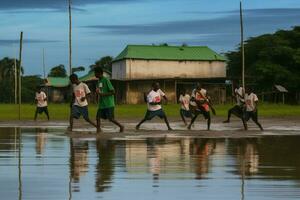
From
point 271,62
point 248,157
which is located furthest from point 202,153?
point 271,62

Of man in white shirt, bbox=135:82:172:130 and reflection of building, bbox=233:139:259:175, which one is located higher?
man in white shirt, bbox=135:82:172:130

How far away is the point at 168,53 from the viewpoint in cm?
9219

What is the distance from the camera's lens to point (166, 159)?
13.6m

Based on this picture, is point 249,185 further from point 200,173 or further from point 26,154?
point 26,154

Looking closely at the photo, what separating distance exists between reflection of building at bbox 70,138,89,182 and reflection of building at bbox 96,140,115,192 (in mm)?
244

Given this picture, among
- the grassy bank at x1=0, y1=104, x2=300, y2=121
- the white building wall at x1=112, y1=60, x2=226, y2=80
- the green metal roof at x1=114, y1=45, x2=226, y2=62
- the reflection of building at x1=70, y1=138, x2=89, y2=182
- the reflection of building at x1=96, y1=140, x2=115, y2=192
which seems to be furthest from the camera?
the green metal roof at x1=114, y1=45, x2=226, y2=62

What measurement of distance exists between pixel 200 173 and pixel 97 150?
4462mm

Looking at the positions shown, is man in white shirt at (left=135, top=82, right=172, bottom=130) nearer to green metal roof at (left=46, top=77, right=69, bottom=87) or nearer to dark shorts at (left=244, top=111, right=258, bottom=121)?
dark shorts at (left=244, top=111, right=258, bottom=121)

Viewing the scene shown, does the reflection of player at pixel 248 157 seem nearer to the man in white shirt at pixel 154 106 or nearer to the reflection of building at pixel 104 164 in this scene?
the reflection of building at pixel 104 164

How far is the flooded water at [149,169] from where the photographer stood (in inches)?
364

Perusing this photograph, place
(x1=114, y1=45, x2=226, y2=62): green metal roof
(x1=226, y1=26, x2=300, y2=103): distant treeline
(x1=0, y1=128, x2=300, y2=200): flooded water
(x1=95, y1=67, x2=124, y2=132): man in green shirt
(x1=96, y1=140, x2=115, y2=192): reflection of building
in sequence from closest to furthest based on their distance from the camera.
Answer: (x1=0, y1=128, x2=300, y2=200): flooded water, (x1=96, y1=140, x2=115, y2=192): reflection of building, (x1=95, y1=67, x2=124, y2=132): man in green shirt, (x1=226, y1=26, x2=300, y2=103): distant treeline, (x1=114, y1=45, x2=226, y2=62): green metal roof

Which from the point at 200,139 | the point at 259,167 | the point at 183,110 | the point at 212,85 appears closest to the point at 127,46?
the point at 212,85

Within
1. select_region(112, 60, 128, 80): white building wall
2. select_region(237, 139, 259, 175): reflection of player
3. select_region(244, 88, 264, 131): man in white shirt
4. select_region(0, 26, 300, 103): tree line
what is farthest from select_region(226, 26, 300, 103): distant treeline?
select_region(237, 139, 259, 175): reflection of player

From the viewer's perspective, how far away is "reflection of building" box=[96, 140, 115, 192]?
395 inches
